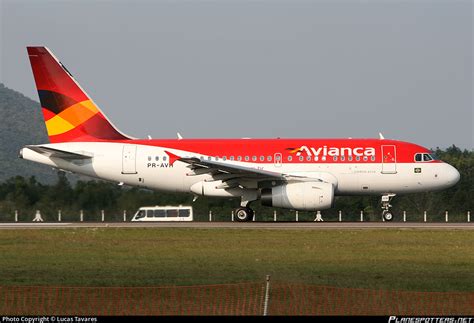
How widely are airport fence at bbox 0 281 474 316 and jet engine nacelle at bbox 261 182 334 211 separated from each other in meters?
20.2

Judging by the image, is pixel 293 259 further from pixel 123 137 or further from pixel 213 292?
pixel 123 137

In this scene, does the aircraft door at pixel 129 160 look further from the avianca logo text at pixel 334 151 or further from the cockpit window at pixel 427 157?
the cockpit window at pixel 427 157

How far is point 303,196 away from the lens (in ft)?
124

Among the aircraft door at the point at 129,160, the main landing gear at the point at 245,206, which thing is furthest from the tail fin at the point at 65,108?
the main landing gear at the point at 245,206

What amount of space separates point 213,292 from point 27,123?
170 m

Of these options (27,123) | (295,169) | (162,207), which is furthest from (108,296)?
(27,123)

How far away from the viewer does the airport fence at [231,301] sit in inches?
584

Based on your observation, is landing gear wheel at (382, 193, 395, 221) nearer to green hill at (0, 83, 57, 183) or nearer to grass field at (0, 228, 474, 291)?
grass field at (0, 228, 474, 291)

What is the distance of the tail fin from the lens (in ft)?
137

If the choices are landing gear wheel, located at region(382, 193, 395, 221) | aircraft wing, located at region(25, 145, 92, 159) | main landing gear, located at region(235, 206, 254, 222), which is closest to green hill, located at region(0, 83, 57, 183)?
aircraft wing, located at region(25, 145, 92, 159)

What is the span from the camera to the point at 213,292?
16.8 meters

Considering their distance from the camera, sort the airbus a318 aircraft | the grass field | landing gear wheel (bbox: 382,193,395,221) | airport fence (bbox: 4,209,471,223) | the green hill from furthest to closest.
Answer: the green hill → airport fence (bbox: 4,209,471,223) → landing gear wheel (bbox: 382,193,395,221) → the airbus a318 aircraft → the grass field

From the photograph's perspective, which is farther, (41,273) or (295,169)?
A: (295,169)

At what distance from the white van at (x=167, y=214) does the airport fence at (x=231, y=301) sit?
1032 inches
